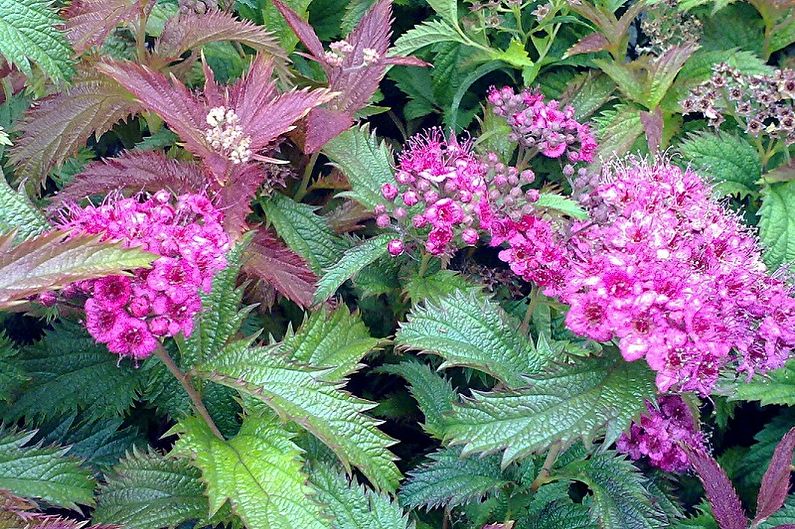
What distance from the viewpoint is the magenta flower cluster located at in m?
1.11

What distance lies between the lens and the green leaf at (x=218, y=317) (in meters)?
1.36

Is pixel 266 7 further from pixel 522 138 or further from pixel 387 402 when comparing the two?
pixel 387 402

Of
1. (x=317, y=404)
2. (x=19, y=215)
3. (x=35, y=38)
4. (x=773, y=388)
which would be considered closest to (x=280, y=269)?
(x=317, y=404)

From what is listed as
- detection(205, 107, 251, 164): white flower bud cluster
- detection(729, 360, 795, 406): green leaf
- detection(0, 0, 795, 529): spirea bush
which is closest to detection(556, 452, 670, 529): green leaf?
detection(0, 0, 795, 529): spirea bush

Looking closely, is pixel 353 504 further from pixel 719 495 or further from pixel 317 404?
pixel 719 495

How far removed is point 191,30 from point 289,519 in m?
1.06

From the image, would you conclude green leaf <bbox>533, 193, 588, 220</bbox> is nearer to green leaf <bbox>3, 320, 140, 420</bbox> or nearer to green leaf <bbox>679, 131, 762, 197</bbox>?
green leaf <bbox>679, 131, 762, 197</bbox>

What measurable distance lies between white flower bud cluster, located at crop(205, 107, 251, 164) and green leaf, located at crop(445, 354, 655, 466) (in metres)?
0.61

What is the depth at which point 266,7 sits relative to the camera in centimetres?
192

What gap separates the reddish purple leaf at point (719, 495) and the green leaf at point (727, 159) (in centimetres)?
74

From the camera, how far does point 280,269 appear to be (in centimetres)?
157

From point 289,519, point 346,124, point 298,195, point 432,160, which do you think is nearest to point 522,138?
point 432,160

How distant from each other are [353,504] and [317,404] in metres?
0.23

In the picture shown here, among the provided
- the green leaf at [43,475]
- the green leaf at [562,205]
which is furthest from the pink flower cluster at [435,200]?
the green leaf at [43,475]
